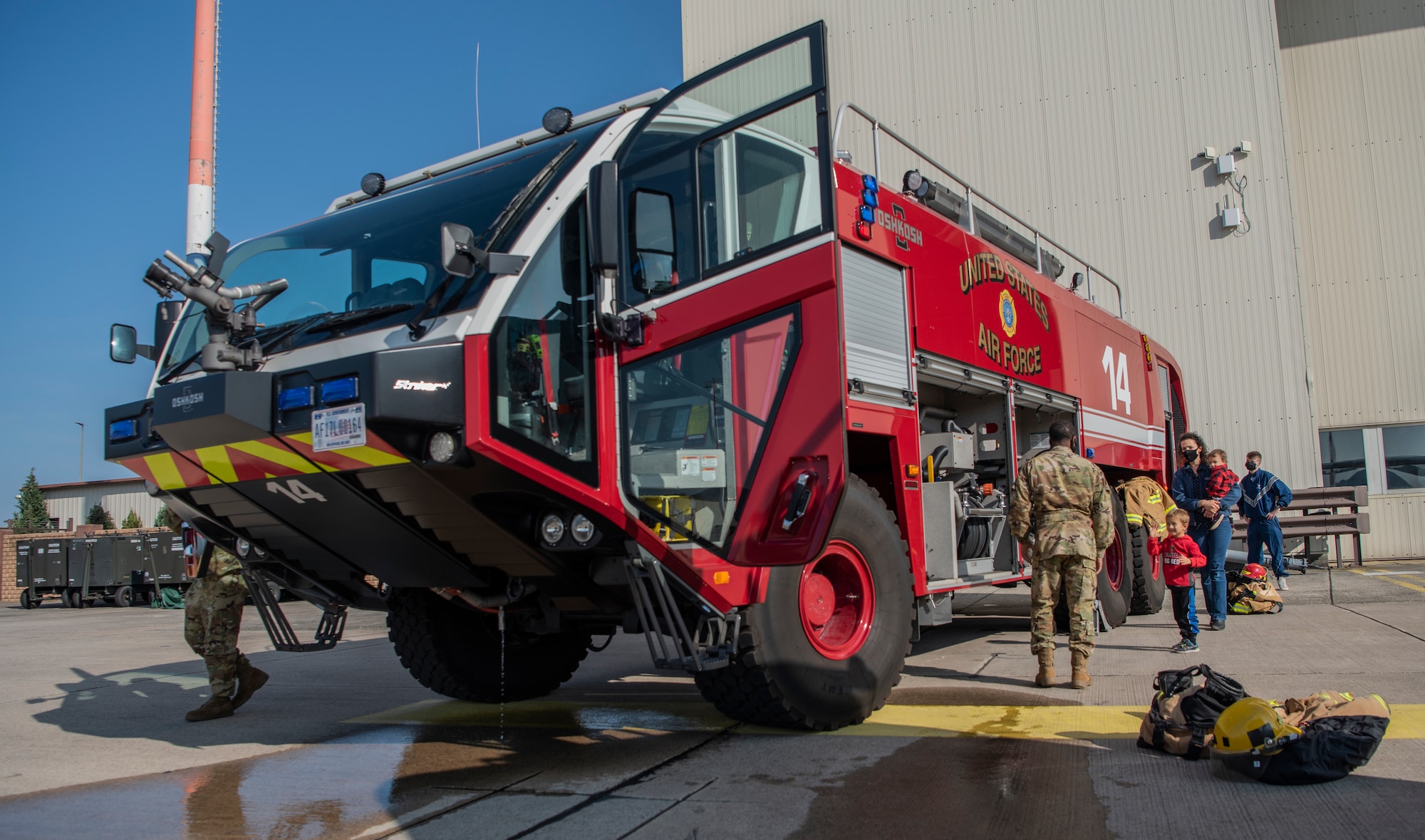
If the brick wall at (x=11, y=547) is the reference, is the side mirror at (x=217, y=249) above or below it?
above

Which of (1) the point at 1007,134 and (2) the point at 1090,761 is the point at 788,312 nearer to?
(2) the point at 1090,761

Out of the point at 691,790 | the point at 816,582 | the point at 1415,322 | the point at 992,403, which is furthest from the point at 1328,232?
the point at 691,790

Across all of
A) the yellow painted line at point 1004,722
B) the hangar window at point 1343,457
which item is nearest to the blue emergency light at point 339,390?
the yellow painted line at point 1004,722

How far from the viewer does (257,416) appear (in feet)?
13.1

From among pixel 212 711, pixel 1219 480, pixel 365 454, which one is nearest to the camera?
pixel 365 454

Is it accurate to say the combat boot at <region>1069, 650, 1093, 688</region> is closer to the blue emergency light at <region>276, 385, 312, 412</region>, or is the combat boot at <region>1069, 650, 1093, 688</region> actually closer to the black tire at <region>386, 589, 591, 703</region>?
the black tire at <region>386, 589, 591, 703</region>

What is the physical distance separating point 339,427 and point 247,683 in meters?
3.60

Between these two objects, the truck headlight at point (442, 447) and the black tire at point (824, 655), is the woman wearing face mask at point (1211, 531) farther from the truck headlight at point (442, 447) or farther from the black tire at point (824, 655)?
the truck headlight at point (442, 447)

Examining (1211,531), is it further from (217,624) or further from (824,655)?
(217,624)

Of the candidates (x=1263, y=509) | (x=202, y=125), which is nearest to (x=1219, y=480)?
(x=1263, y=509)

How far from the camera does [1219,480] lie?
26.6ft

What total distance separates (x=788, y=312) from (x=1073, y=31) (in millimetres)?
16761

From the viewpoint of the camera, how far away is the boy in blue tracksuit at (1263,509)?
10266mm

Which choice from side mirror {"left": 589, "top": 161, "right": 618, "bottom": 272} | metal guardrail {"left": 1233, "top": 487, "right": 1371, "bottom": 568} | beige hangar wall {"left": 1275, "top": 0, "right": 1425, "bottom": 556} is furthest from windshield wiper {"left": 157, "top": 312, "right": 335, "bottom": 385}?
beige hangar wall {"left": 1275, "top": 0, "right": 1425, "bottom": 556}
